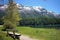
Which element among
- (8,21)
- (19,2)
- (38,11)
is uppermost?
(19,2)

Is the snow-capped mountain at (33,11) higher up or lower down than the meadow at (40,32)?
higher up

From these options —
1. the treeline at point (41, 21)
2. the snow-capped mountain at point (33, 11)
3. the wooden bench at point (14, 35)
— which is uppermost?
the snow-capped mountain at point (33, 11)

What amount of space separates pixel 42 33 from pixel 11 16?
1.01 metres

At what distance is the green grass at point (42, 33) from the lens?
389 cm

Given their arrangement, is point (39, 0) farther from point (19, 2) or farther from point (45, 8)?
point (19, 2)

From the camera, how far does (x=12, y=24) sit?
3.88 meters

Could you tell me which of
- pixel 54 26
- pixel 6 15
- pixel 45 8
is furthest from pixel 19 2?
pixel 54 26

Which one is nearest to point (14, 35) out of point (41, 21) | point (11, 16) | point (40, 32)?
point (11, 16)

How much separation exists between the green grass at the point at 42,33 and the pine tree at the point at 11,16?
23 centimetres

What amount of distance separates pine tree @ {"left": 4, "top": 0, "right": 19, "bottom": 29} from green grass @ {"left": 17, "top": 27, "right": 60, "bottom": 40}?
23 cm

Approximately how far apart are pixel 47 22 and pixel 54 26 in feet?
0.77

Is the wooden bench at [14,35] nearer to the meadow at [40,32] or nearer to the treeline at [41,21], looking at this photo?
the meadow at [40,32]

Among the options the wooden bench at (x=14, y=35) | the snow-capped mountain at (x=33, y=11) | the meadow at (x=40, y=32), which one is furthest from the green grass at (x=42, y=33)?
the snow-capped mountain at (x=33, y=11)

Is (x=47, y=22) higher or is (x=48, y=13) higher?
(x=48, y=13)
